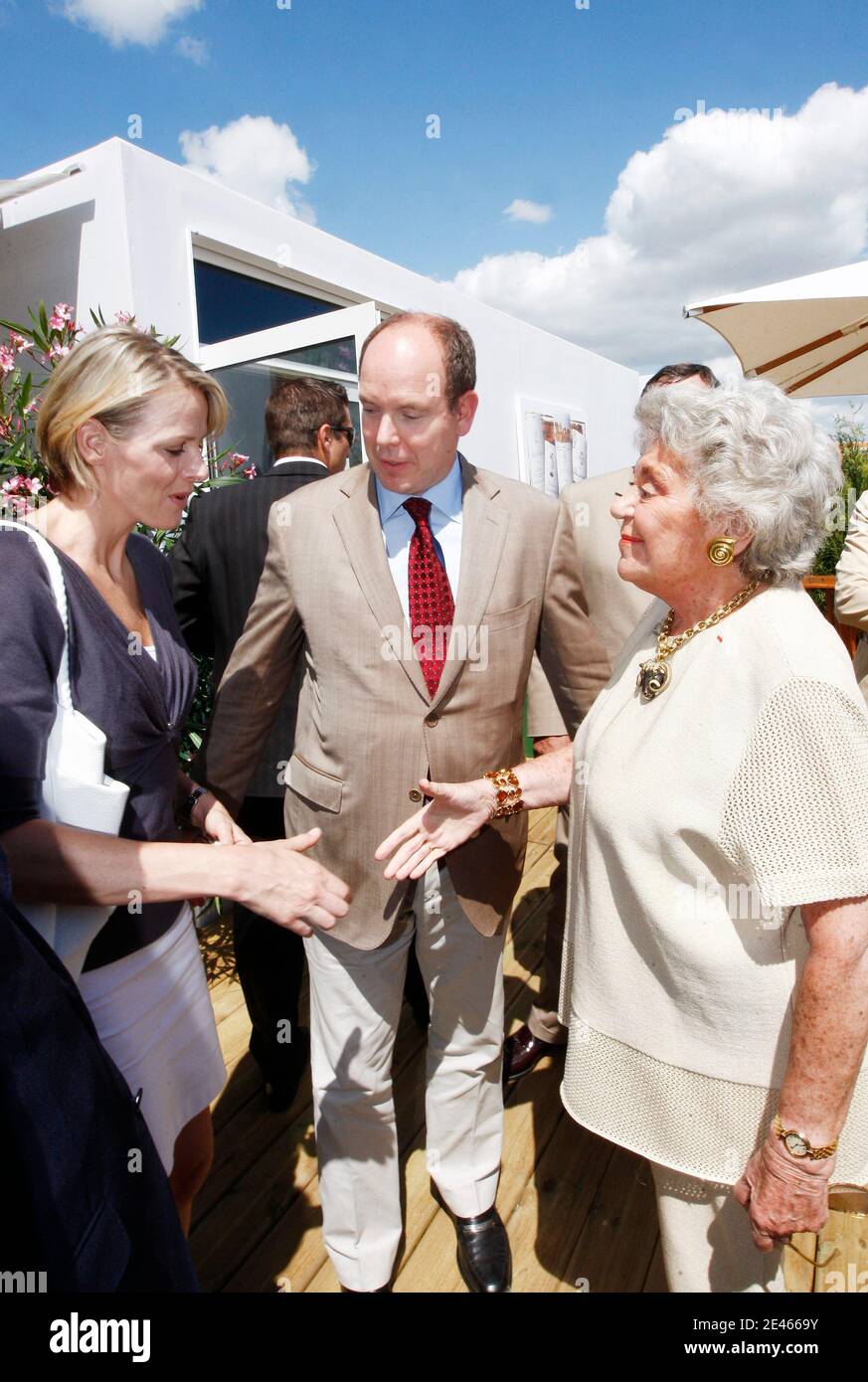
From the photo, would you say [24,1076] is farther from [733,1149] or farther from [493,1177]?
[493,1177]

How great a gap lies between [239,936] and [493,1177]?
1159 millimetres

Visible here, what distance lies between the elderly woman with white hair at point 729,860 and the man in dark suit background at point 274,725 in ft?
4.90

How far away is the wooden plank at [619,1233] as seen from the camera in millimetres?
2053

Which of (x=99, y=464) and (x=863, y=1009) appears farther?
(x=99, y=464)

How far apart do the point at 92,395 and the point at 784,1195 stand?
1.77 m

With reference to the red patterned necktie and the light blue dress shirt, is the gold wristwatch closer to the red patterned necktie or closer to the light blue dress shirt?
the red patterned necktie

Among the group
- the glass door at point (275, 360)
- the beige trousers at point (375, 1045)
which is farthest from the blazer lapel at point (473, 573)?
the glass door at point (275, 360)

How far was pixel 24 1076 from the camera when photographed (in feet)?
2.99

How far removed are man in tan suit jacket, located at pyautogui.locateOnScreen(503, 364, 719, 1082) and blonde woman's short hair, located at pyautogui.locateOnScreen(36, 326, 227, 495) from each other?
1.27 metres

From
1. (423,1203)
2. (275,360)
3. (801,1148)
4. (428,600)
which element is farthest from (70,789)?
(275,360)

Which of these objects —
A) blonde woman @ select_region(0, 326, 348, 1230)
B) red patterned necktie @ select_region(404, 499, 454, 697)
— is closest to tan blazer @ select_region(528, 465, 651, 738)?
red patterned necktie @ select_region(404, 499, 454, 697)

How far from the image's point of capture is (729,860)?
3.96 feet

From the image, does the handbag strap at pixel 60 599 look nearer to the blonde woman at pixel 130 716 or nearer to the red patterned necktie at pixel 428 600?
the blonde woman at pixel 130 716
